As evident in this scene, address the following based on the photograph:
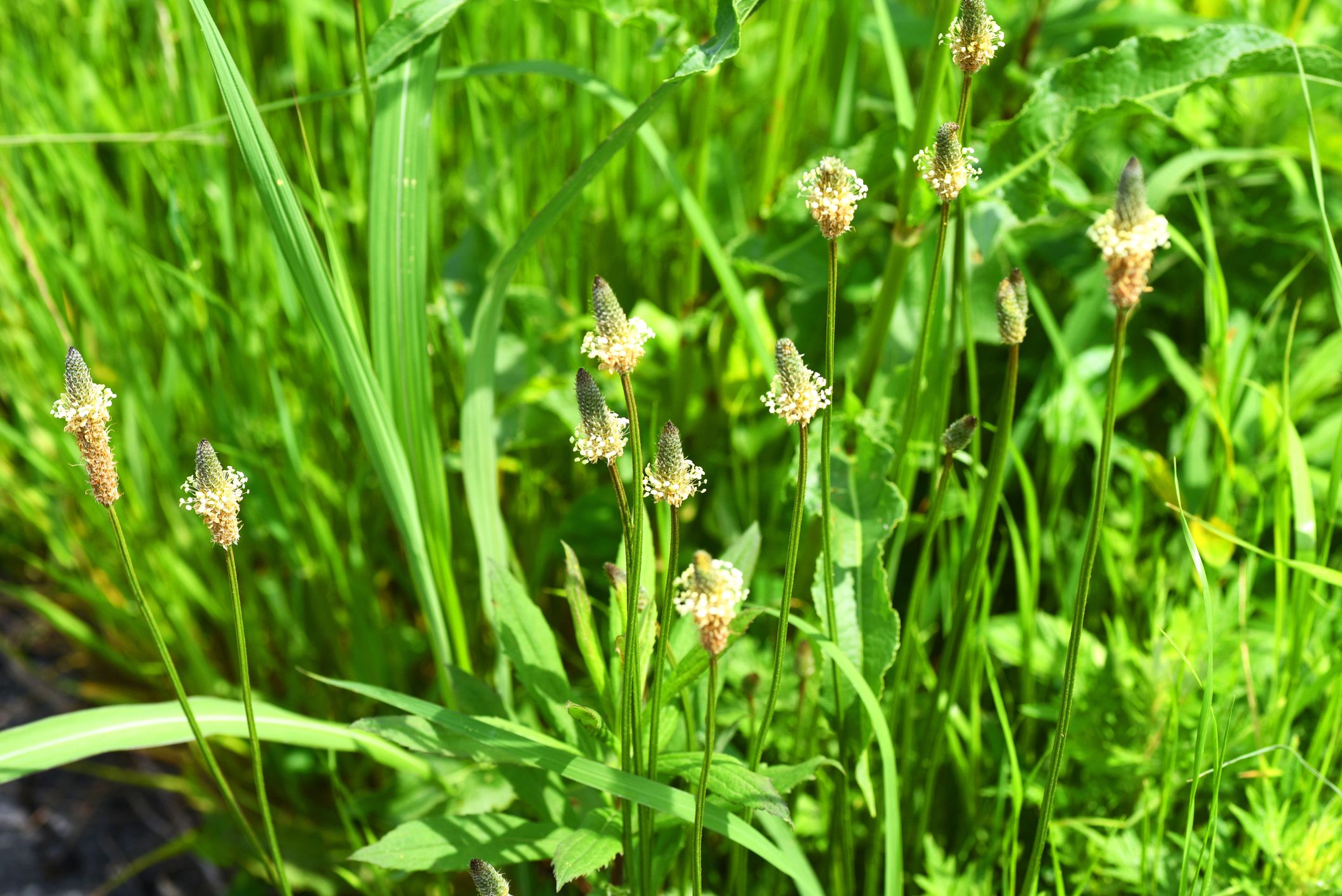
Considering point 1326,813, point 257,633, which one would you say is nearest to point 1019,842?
point 1326,813

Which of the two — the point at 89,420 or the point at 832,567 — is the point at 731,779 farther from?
the point at 89,420

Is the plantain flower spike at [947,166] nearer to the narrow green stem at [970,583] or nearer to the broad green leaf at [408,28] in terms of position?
the narrow green stem at [970,583]

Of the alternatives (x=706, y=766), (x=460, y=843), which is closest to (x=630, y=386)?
(x=706, y=766)

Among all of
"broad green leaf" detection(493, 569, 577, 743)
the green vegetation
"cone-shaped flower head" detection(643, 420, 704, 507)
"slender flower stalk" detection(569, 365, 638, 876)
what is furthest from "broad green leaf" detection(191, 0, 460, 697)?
"cone-shaped flower head" detection(643, 420, 704, 507)

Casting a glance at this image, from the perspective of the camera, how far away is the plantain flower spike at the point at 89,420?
0.88 m

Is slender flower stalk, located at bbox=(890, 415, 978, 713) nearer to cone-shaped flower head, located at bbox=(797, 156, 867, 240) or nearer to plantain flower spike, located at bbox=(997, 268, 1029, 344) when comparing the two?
plantain flower spike, located at bbox=(997, 268, 1029, 344)

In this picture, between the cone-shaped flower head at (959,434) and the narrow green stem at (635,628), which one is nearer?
the narrow green stem at (635,628)

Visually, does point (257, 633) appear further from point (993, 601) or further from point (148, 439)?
point (993, 601)

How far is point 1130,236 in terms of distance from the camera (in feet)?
2.42

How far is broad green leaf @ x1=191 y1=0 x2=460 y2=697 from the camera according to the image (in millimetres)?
1227

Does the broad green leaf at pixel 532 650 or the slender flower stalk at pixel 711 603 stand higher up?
the slender flower stalk at pixel 711 603

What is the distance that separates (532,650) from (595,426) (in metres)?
0.53

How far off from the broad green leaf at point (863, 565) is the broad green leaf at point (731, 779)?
0.80 feet

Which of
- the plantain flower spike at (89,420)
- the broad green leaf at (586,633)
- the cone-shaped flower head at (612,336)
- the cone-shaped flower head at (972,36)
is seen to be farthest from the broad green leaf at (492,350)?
the plantain flower spike at (89,420)
